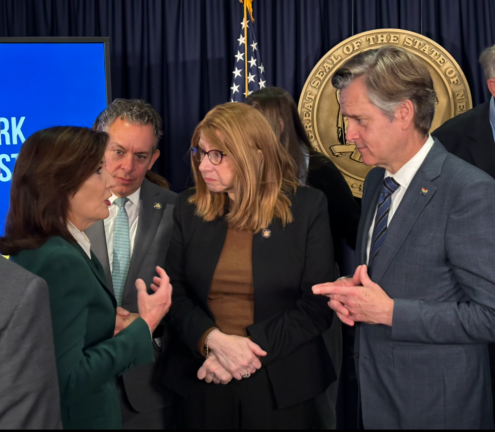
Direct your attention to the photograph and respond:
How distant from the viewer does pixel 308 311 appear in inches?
81.0

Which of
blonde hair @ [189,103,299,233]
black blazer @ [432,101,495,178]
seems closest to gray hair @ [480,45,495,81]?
black blazer @ [432,101,495,178]

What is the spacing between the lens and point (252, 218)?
2123 millimetres

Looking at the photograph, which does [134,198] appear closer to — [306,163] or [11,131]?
[306,163]

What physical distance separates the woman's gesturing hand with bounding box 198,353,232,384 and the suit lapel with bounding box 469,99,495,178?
1577 mm

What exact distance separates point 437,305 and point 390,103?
2.13 feet

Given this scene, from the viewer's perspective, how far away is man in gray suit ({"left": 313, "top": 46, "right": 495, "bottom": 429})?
1688mm

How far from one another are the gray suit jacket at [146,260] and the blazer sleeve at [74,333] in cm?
66

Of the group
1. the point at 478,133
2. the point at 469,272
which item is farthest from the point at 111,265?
the point at 478,133

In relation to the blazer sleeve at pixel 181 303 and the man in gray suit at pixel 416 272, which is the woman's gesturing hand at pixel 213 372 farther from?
the man in gray suit at pixel 416 272

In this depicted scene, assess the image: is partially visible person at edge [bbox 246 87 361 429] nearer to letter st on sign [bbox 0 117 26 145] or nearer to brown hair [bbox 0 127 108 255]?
brown hair [bbox 0 127 108 255]

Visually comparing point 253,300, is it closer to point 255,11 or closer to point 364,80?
point 364,80

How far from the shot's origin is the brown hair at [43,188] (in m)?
1.66

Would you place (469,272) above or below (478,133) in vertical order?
below

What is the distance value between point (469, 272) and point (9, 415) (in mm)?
1263
